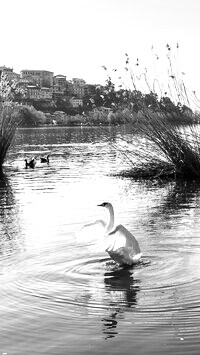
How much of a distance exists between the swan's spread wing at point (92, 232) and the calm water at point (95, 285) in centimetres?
42

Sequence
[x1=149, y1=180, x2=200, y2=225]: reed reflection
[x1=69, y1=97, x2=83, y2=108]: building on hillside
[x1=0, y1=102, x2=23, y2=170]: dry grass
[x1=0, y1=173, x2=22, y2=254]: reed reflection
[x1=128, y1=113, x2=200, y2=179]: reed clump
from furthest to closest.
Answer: [x1=69, y1=97, x2=83, y2=108]: building on hillside
[x1=0, y1=102, x2=23, y2=170]: dry grass
[x1=128, y1=113, x2=200, y2=179]: reed clump
[x1=149, y1=180, x2=200, y2=225]: reed reflection
[x1=0, y1=173, x2=22, y2=254]: reed reflection

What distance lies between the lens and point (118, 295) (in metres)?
7.83

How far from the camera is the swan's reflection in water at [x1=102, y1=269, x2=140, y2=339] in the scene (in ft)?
22.4

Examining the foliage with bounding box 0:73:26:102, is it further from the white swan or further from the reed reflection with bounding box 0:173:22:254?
the white swan

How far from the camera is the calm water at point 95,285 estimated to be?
645cm

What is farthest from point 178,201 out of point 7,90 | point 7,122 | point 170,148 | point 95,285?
point 7,90

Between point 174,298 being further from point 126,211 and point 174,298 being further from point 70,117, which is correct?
point 70,117

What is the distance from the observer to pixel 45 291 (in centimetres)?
802

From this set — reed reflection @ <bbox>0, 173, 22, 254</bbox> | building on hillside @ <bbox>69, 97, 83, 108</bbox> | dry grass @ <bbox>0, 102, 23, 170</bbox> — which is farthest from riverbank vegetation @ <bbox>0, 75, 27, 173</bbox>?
building on hillside @ <bbox>69, 97, 83, 108</bbox>

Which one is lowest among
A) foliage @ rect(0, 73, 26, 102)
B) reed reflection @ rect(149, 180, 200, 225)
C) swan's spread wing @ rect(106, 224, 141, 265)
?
reed reflection @ rect(149, 180, 200, 225)

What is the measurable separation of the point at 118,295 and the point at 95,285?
0.48m

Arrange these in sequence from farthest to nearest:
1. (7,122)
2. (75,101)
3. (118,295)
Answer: (75,101) → (7,122) → (118,295)

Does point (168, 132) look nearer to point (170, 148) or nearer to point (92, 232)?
point (170, 148)

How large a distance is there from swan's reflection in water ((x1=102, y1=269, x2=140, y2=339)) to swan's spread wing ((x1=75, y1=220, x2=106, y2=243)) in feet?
1.74
